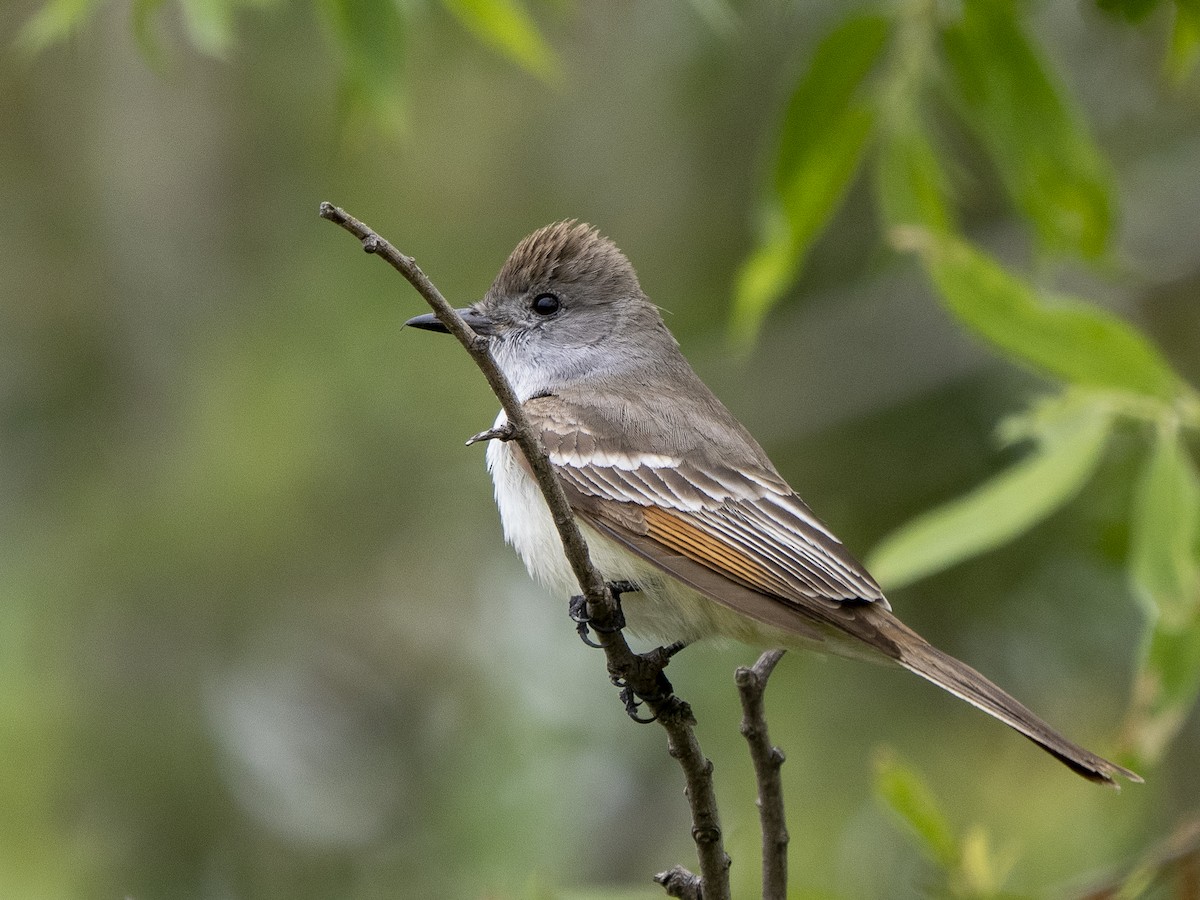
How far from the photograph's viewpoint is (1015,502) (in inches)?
141

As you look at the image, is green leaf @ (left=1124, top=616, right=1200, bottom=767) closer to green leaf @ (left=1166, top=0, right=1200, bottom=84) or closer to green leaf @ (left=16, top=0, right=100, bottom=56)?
green leaf @ (left=1166, top=0, right=1200, bottom=84)

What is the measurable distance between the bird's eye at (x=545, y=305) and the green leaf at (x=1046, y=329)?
1310mm

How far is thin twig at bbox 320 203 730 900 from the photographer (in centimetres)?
224

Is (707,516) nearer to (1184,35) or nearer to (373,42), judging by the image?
(373,42)

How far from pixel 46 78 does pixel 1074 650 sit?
6.51m

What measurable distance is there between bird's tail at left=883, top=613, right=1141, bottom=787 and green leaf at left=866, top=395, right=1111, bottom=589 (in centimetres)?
35

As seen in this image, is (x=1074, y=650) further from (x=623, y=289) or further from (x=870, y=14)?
(x=870, y=14)

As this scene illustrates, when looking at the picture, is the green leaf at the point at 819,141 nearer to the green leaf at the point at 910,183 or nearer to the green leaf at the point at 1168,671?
the green leaf at the point at 910,183

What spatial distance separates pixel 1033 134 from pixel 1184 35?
25.1 inches

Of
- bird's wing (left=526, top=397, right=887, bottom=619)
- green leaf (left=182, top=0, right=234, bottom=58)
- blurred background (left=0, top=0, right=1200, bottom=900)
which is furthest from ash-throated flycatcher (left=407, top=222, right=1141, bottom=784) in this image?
blurred background (left=0, top=0, right=1200, bottom=900)

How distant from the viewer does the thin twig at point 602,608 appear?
2242mm

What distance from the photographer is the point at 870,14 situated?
3760 millimetres

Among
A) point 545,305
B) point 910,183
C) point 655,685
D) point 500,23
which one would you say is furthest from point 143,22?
point 910,183

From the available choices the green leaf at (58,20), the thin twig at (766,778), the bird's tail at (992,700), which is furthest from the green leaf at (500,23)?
the thin twig at (766,778)
